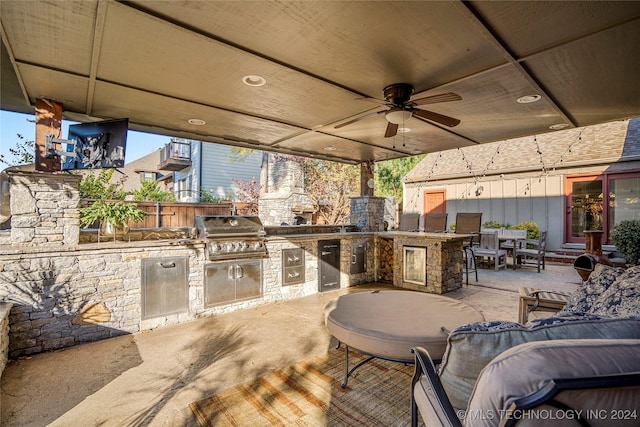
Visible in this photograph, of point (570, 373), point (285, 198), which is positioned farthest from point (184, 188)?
point (570, 373)

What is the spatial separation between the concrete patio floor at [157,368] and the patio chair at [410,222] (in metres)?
2.47

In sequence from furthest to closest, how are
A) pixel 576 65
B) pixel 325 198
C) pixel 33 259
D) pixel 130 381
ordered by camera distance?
1. pixel 325 198
2. pixel 33 259
3. pixel 576 65
4. pixel 130 381

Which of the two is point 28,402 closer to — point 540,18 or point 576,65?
point 540,18

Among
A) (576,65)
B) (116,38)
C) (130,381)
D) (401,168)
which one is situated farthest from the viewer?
(401,168)

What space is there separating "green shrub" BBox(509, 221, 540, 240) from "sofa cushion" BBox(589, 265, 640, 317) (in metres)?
7.61

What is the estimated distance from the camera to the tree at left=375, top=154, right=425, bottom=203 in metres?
14.0

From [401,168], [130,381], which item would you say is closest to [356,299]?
[130,381]

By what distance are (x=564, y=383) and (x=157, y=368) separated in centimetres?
305

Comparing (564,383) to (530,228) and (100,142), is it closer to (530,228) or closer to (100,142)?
(100,142)

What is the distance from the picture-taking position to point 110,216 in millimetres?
3641

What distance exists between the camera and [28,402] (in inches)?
89.1

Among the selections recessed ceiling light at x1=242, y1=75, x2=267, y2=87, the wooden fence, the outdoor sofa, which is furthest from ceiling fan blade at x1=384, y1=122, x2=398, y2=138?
the wooden fence

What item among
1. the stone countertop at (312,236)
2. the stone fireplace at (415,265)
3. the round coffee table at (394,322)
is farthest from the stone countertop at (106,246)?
the stone fireplace at (415,265)

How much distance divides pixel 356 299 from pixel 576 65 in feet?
9.88
